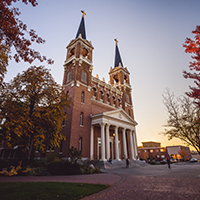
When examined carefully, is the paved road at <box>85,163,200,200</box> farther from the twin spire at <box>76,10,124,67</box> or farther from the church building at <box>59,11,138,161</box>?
the twin spire at <box>76,10,124,67</box>

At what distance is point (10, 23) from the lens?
553 centimetres

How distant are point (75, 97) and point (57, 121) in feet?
35.4

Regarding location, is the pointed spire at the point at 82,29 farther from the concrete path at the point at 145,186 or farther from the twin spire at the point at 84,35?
the concrete path at the point at 145,186

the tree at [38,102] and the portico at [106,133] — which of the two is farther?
the portico at [106,133]

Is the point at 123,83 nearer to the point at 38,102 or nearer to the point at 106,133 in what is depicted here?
the point at 106,133

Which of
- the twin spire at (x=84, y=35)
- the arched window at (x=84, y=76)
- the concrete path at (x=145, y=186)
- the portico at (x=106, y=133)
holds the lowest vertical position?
the concrete path at (x=145, y=186)

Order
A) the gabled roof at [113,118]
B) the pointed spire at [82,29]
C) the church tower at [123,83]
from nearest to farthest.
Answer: the gabled roof at [113,118] → the pointed spire at [82,29] → the church tower at [123,83]

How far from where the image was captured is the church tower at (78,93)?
23.9 metres

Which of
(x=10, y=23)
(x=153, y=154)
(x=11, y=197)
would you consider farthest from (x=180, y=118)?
(x=153, y=154)

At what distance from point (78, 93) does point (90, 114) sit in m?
5.02

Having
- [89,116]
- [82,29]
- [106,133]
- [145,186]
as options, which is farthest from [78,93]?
[82,29]

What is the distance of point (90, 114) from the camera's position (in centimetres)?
2805

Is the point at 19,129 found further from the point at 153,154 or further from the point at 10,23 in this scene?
the point at 153,154

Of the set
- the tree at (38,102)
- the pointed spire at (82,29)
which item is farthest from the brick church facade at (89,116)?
→ the tree at (38,102)
